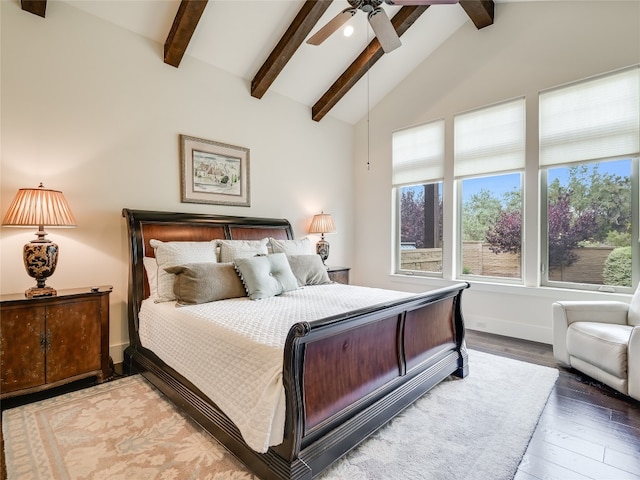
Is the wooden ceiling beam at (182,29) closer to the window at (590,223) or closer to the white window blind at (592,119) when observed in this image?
the white window blind at (592,119)

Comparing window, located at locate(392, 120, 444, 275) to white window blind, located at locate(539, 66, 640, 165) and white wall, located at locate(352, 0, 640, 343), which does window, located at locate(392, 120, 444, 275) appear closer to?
white wall, located at locate(352, 0, 640, 343)

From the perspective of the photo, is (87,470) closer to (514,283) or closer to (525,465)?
(525,465)

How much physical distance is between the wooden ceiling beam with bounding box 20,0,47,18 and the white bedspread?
255cm

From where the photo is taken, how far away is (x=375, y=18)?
255 centimetres

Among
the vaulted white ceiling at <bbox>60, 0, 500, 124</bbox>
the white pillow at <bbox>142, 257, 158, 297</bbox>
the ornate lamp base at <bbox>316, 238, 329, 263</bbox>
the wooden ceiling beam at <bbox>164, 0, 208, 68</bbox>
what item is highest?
the vaulted white ceiling at <bbox>60, 0, 500, 124</bbox>

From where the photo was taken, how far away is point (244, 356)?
1666 millimetres

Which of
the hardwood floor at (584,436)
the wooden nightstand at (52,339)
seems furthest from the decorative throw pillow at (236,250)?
the hardwood floor at (584,436)

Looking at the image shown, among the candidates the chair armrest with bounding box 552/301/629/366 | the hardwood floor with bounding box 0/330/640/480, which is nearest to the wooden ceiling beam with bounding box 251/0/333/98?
the chair armrest with bounding box 552/301/629/366

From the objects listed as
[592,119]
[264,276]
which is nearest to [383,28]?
[264,276]

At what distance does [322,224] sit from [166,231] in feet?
6.95

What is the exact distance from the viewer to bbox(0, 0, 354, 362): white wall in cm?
261

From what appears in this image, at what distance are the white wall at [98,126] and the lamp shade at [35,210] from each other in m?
0.34

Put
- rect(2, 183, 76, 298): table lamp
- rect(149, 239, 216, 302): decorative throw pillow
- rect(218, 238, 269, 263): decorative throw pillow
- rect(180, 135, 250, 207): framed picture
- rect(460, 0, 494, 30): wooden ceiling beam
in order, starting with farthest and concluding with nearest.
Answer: rect(460, 0, 494, 30): wooden ceiling beam → rect(180, 135, 250, 207): framed picture → rect(218, 238, 269, 263): decorative throw pillow → rect(149, 239, 216, 302): decorative throw pillow → rect(2, 183, 76, 298): table lamp

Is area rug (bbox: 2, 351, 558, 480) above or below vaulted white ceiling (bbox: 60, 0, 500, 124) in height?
below
